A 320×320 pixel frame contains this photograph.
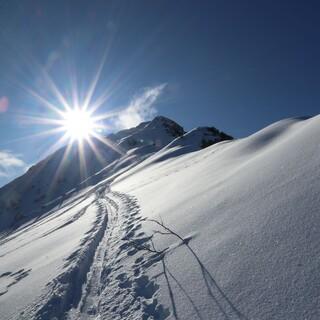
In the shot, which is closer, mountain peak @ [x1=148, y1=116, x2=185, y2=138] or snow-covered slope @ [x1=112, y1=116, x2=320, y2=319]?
snow-covered slope @ [x1=112, y1=116, x2=320, y2=319]

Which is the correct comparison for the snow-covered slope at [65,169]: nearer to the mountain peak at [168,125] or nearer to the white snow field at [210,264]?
the mountain peak at [168,125]

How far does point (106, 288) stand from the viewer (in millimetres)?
4770

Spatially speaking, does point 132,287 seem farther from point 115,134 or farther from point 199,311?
point 115,134

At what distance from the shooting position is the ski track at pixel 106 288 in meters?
3.96

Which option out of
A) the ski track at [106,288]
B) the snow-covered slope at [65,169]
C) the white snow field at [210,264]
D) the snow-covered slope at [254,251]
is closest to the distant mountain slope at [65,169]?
the snow-covered slope at [65,169]

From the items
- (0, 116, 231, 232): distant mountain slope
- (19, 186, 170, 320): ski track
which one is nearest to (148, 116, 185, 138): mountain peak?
(0, 116, 231, 232): distant mountain slope

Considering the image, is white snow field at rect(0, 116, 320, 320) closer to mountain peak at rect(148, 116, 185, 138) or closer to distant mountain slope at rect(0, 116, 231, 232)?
distant mountain slope at rect(0, 116, 231, 232)

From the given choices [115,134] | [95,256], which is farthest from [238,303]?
[115,134]

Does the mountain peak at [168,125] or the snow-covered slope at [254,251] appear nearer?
the snow-covered slope at [254,251]

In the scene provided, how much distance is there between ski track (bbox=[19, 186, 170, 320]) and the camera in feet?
13.0

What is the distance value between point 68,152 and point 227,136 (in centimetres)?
8682

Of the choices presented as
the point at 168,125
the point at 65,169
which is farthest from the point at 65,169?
the point at 168,125

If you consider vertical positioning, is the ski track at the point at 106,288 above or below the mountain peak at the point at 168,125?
below

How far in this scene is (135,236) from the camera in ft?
22.9
